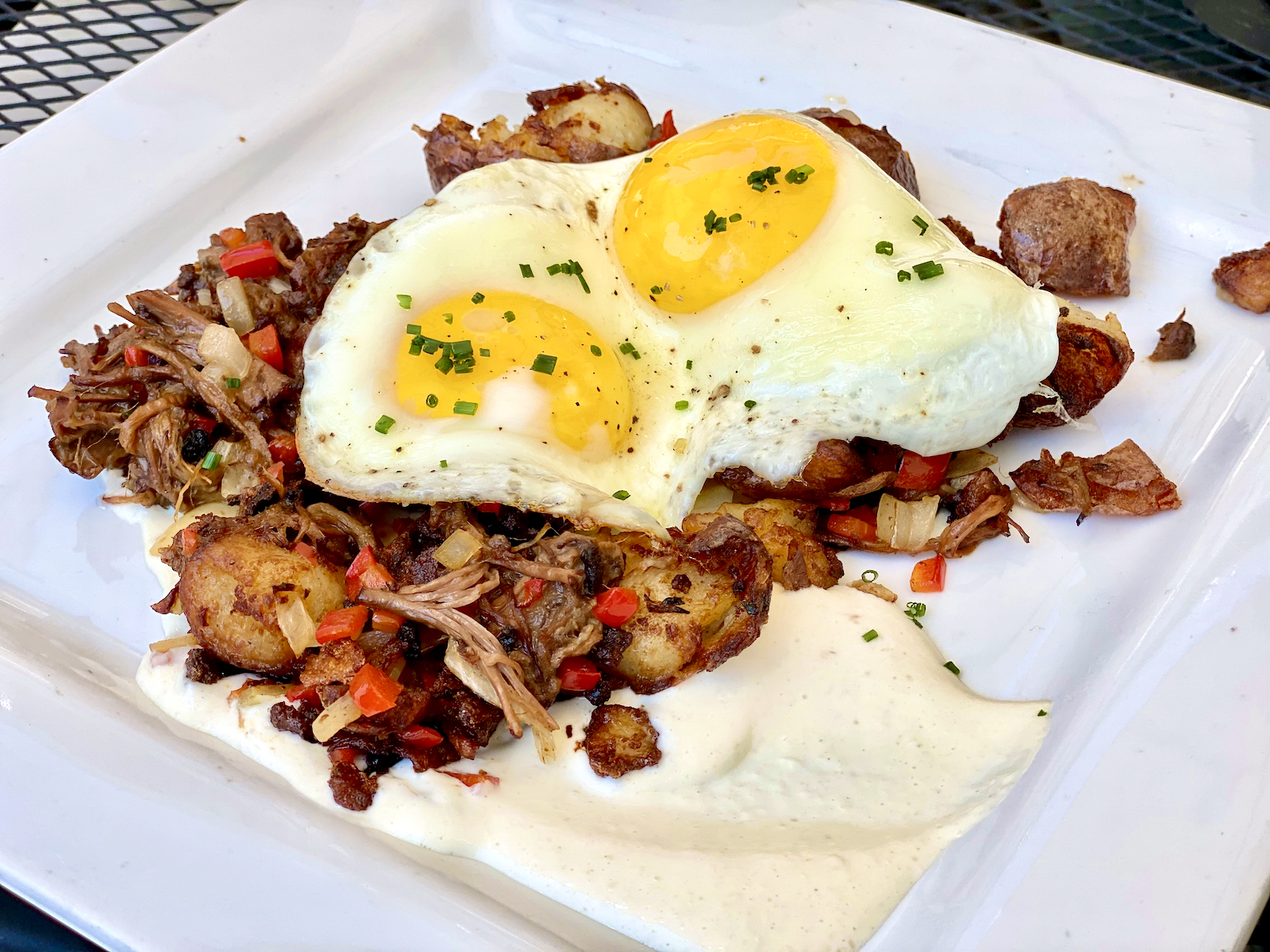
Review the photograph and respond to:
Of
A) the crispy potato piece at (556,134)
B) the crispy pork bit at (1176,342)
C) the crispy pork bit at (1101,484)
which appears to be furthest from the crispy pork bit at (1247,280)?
the crispy potato piece at (556,134)

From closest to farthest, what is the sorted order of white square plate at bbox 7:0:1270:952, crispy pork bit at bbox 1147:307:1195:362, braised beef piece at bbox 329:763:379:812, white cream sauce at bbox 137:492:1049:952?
white square plate at bbox 7:0:1270:952, white cream sauce at bbox 137:492:1049:952, braised beef piece at bbox 329:763:379:812, crispy pork bit at bbox 1147:307:1195:362

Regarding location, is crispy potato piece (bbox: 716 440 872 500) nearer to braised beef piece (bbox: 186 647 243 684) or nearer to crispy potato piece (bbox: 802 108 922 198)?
crispy potato piece (bbox: 802 108 922 198)

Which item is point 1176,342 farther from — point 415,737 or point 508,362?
point 415,737

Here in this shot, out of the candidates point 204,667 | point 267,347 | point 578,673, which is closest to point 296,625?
point 204,667

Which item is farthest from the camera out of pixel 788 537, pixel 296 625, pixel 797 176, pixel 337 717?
A: pixel 797 176

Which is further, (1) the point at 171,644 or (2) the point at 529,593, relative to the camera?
(1) the point at 171,644

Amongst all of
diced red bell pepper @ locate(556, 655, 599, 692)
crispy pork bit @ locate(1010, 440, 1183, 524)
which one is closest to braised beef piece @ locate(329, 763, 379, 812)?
diced red bell pepper @ locate(556, 655, 599, 692)

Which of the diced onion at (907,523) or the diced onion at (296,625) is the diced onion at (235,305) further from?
the diced onion at (907,523)
